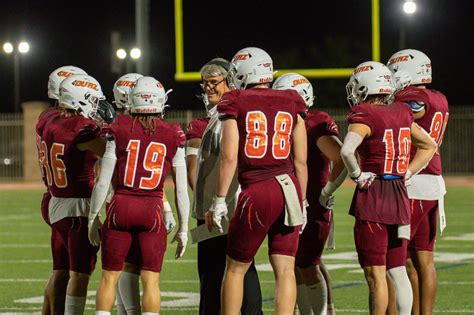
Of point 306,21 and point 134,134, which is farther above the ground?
point 306,21

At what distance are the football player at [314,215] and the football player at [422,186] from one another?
23.3 inches

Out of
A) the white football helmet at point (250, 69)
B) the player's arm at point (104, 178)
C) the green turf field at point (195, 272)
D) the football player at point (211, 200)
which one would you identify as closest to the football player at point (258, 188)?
the white football helmet at point (250, 69)

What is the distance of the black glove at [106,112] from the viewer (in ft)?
25.6

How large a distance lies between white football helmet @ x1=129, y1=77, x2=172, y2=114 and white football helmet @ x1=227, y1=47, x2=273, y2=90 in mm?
471

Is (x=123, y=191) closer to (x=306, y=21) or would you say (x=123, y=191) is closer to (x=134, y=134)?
(x=134, y=134)

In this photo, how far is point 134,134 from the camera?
23.8 feet

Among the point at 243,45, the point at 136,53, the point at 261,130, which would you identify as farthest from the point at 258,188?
the point at 243,45

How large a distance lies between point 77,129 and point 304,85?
5.09ft

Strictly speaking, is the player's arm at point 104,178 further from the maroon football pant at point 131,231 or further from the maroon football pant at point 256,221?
the maroon football pant at point 256,221

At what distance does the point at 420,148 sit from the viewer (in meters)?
7.84

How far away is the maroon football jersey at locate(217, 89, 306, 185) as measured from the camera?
702cm

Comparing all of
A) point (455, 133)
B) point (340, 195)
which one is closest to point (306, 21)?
point (455, 133)

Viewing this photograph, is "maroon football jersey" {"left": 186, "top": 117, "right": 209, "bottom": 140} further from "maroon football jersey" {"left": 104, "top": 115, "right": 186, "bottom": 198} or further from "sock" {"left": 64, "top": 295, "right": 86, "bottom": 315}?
"sock" {"left": 64, "top": 295, "right": 86, "bottom": 315}

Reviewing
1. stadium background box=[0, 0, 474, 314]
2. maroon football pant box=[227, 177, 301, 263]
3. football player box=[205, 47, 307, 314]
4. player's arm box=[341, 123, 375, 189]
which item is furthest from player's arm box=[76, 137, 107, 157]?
stadium background box=[0, 0, 474, 314]
